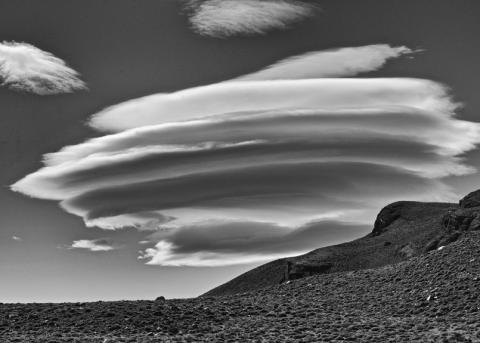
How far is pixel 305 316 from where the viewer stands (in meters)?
49.1

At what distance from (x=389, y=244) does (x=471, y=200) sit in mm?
15409

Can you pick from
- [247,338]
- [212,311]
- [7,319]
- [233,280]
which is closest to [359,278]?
[212,311]

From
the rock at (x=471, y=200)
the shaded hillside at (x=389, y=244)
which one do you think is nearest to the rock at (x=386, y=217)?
the shaded hillside at (x=389, y=244)

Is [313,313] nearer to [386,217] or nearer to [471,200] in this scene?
[471,200]

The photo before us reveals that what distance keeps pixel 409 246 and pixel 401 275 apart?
110 feet

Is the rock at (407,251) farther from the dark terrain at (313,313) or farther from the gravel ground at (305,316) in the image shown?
the gravel ground at (305,316)

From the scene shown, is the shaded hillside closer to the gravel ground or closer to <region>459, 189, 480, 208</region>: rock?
<region>459, 189, 480, 208</region>: rock

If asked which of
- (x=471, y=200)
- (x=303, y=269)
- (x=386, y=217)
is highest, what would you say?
(x=386, y=217)

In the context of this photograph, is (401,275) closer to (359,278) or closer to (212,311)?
(359,278)

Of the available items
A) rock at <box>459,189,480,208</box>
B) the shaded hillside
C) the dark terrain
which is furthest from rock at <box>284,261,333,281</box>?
the dark terrain

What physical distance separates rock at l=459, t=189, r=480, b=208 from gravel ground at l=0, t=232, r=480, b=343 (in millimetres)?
47744

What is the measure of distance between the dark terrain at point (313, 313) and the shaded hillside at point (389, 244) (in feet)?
72.4

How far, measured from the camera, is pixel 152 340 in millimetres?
38938

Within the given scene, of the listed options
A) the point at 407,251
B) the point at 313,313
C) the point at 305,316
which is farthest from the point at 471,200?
the point at 305,316
